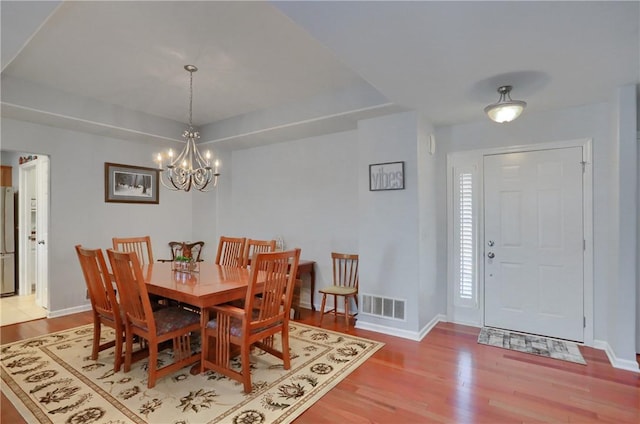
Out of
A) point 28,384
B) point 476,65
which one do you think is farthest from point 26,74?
point 476,65

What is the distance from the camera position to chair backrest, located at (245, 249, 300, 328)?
230cm

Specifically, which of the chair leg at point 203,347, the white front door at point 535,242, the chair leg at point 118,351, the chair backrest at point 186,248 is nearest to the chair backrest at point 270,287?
the chair leg at point 203,347

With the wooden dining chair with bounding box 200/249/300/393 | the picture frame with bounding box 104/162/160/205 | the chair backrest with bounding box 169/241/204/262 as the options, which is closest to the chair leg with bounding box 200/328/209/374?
the wooden dining chair with bounding box 200/249/300/393

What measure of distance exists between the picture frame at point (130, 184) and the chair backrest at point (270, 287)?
3.10 metres

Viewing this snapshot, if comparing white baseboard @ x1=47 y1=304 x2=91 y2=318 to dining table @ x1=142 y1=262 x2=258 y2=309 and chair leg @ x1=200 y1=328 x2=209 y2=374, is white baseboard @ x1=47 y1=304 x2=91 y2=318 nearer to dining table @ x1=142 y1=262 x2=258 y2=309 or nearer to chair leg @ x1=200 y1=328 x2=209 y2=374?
dining table @ x1=142 y1=262 x2=258 y2=309

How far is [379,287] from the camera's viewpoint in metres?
3.67

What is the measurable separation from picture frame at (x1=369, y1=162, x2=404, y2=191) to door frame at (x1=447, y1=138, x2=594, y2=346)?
0.78 meters

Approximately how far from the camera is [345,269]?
13.7ft

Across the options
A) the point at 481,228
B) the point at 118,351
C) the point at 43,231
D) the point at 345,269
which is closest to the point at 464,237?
the point at 481,228

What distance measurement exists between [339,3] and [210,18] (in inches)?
42.7

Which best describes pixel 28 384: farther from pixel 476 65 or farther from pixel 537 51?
pixel 537 51

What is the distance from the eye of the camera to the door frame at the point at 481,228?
317 cm

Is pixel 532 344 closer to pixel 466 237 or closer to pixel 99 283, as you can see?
pixel 466 237

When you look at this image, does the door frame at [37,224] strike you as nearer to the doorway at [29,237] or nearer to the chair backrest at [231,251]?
the doorway at [29,237]
